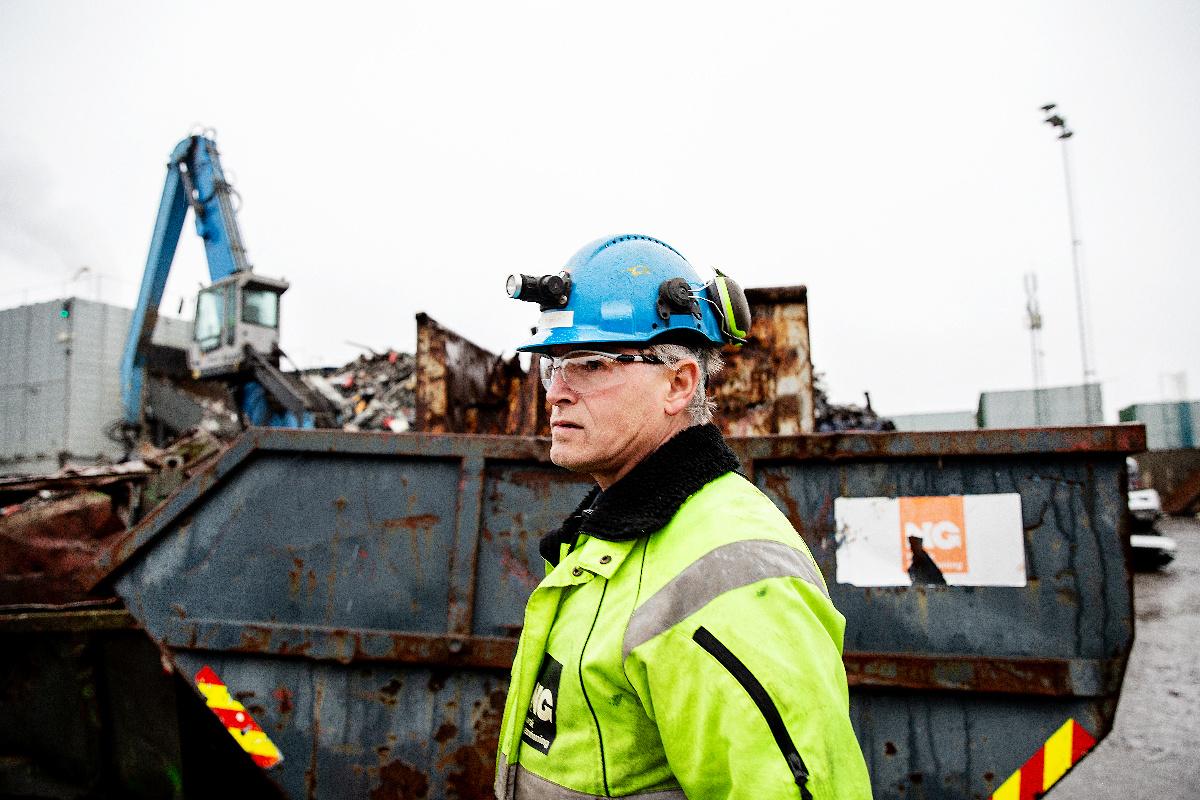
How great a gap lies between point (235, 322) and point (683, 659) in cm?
1212

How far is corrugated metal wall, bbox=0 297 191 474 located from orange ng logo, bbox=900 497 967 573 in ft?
78.7

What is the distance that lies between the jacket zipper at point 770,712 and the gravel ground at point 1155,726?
4.18 metres

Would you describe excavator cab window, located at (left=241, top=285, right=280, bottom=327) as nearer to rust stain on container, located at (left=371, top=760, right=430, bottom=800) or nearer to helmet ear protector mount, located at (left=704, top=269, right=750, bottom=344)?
rust stain on container, located at (left=371, top=760, right=430, bottom=800)

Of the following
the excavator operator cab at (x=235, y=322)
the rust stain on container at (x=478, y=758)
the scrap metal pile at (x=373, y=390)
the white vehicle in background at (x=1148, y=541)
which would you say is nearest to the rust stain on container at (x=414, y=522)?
the rust stain on container at (x=478, y=758)

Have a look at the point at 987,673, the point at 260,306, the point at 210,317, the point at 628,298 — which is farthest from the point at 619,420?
the point at 210,317

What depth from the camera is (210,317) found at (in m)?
11.7

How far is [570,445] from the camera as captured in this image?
1412 mm

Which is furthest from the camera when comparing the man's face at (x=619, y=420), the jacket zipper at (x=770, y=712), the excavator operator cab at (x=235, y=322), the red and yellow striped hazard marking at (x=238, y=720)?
the excavator operator cab at (x=235, y=322)

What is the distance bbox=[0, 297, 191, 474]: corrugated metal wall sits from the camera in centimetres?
2100

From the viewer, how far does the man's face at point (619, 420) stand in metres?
1.39

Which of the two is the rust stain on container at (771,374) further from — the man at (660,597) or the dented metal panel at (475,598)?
the man at (660,597)

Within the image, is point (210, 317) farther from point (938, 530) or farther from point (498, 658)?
point (938, 530)

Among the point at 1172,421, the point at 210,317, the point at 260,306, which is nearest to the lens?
the point at 260,306

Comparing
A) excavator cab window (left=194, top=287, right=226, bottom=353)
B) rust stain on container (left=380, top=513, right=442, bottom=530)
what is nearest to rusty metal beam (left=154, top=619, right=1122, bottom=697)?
rust stain on container (left=380, top=513, right=442, bottom=530)
